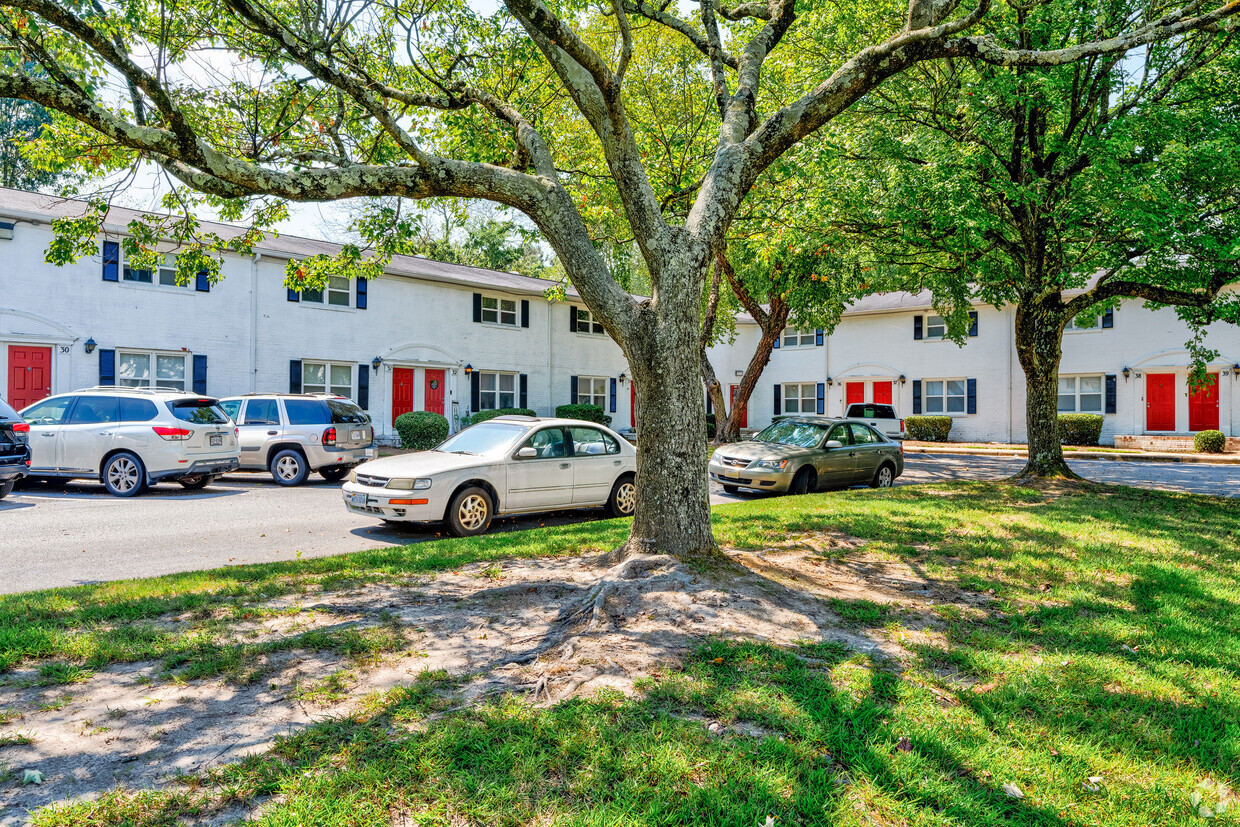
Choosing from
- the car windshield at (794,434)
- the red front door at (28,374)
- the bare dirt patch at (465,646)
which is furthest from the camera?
the red front door at (28,374)

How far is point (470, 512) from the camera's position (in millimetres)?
9188

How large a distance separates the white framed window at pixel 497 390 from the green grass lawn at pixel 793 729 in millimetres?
19877

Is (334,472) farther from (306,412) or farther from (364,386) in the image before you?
(364,386)

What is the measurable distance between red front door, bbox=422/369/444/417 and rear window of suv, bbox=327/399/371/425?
29.5ft

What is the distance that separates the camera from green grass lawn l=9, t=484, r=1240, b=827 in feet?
9.36

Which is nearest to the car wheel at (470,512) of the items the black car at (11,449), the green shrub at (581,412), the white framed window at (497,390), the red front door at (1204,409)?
the black car at (11,449)

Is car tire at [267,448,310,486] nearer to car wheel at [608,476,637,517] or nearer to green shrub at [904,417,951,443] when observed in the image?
car wheel at [608,476,637,517]

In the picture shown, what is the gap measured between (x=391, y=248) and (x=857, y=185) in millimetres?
7796

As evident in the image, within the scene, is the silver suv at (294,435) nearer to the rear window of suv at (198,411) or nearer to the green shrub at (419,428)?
the rear window of suv at (198,411)

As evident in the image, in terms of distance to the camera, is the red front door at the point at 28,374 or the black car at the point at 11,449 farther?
the red front door at the point at 28,374

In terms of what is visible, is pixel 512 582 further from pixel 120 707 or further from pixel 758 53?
pixel 758 53

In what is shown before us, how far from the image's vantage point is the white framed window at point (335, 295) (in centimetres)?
2180

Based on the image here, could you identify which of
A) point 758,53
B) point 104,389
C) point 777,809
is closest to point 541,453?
point 758,53

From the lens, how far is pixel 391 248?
944cm
